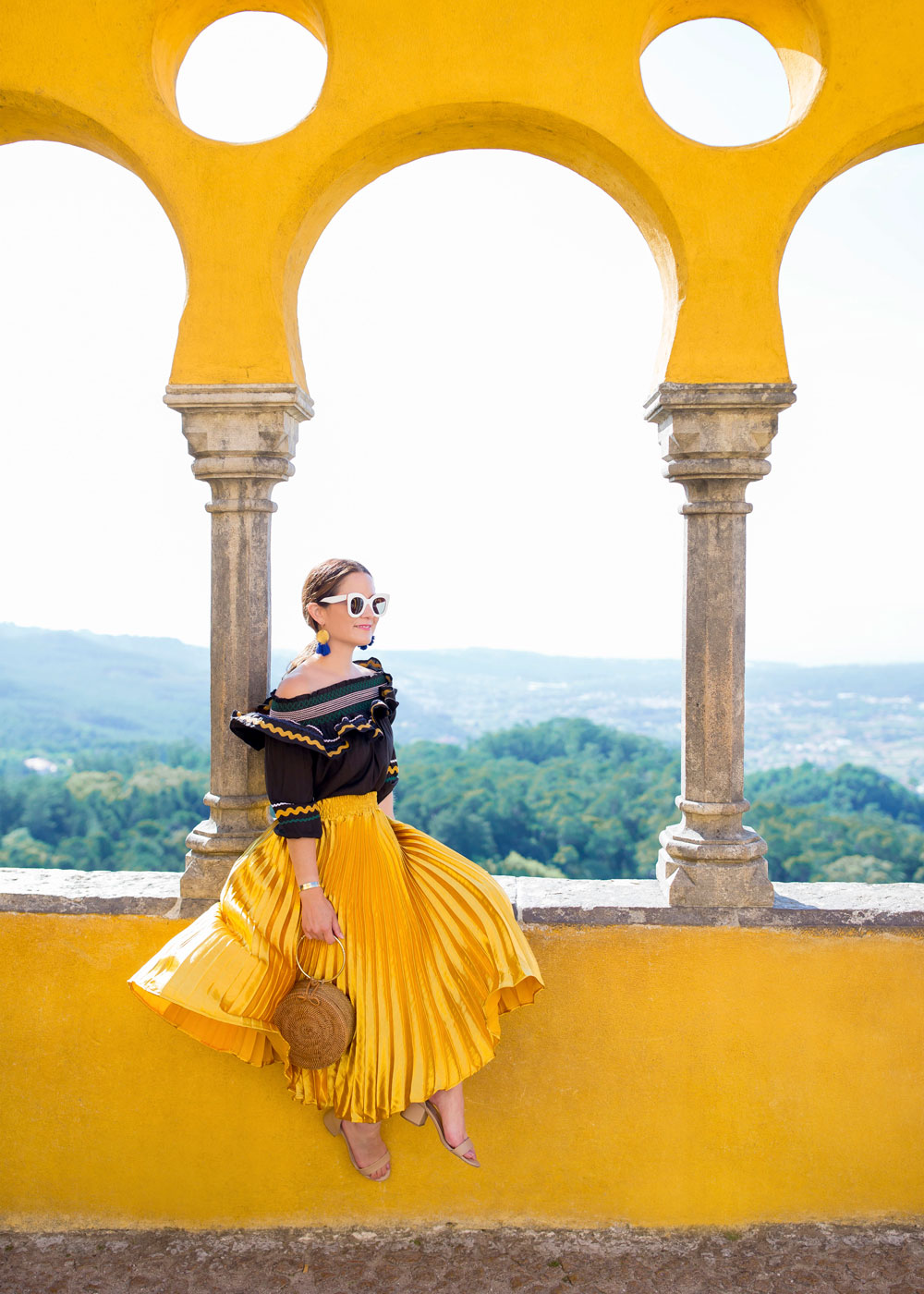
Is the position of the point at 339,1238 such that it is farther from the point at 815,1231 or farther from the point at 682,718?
the point at 682,718

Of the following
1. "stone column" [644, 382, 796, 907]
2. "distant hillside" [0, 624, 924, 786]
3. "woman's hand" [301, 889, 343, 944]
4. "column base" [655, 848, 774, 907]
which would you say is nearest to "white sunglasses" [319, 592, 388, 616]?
"woman's hand" [301, 889, 343, 944]

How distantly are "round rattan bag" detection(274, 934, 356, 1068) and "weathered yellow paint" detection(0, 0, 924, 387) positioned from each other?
1656 mm

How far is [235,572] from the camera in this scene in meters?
2.87

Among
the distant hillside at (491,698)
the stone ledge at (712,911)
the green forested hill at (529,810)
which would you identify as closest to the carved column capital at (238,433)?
the stone ledge at (712,911)

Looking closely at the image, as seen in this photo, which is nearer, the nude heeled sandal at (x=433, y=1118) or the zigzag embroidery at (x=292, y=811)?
the zigzag embroidery at (x=292, y=811)

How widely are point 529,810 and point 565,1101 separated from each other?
66.1 ft

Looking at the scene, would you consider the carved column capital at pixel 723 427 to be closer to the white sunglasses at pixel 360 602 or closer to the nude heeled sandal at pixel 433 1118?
the white sunglasses at pixel 360 602

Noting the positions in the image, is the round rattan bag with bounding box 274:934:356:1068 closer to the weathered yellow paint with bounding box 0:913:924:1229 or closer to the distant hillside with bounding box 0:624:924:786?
the weathered yellow paint with bounding box 0:913:924:1229

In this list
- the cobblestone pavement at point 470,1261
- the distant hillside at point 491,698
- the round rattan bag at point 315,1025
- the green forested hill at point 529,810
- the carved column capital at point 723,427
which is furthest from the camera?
the distant hillside at point 491,698

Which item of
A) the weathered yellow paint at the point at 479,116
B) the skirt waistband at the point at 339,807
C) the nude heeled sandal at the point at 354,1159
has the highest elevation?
the weathered yellow paint at the point at 479,116

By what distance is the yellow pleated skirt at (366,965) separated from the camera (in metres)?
2.40

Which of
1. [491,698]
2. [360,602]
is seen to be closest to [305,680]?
[360,602]

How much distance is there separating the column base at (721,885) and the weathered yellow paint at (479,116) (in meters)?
1.35

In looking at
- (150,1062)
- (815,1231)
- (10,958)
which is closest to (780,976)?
(815,1231)
